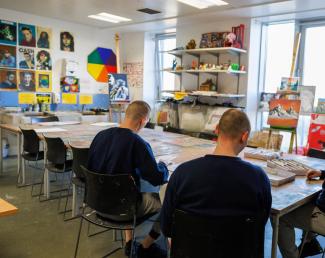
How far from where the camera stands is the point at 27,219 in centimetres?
329

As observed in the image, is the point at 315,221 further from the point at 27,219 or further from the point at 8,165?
the point at 8,165

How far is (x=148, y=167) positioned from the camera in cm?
223

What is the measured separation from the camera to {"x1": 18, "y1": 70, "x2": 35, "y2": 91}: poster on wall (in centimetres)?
616

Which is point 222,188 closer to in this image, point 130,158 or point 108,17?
point 130,158

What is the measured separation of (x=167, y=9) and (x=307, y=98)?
8.56 feet

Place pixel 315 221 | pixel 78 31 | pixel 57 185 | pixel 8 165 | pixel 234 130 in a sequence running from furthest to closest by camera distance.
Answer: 1. pixel 78 31
2. pixel 8 165
3. pixel 57 185
4. pixel 315 221
5. pixel 234 130

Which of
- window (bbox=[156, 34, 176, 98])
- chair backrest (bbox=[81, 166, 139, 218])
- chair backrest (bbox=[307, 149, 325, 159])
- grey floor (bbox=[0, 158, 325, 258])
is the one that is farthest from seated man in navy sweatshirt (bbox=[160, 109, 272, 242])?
window (bbox=[156, 34, 176, 98])

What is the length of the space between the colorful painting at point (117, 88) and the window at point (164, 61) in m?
0.98

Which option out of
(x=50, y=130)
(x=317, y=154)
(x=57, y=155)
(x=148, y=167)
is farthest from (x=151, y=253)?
(x=50, y=130)

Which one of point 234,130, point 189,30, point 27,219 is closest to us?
point 234,130

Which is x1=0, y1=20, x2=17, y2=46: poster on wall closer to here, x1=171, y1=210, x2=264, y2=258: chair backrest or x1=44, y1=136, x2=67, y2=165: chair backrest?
x1=44, y1=136, x2=67, y2=165: chair backrest

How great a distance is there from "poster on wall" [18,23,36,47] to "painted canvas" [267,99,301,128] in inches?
179

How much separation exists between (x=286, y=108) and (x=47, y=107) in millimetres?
4431

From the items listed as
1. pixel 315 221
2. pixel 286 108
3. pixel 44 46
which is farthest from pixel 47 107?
pixel 315 221
